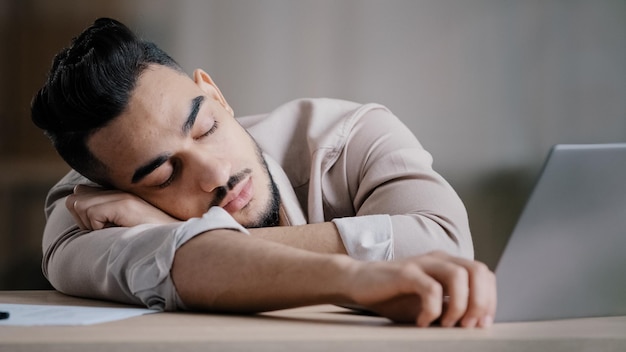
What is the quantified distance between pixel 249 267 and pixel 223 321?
7cm

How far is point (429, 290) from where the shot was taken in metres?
0.69

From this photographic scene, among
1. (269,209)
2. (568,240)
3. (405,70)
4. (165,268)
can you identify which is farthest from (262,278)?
(405,70)

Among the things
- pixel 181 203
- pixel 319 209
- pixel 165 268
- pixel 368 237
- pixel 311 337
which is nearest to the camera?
pixel 311 337

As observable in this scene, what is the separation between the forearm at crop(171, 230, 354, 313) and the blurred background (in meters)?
1.64

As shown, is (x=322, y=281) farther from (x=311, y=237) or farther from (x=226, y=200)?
(x=226, y=200)

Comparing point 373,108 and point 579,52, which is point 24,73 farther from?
point 579,52

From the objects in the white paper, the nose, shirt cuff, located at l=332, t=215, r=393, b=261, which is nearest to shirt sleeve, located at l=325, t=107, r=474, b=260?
shirt cuff, located at l=332, t=215, r=393, b=261

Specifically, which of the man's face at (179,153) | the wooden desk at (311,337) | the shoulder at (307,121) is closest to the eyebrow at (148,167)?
the man's face at (179,153)

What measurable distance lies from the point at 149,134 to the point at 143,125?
0.07ft

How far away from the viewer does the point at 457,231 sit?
131cm

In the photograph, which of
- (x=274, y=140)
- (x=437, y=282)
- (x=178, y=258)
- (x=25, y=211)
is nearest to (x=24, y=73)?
(x=25, y=211)

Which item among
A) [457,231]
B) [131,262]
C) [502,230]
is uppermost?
[131,262]

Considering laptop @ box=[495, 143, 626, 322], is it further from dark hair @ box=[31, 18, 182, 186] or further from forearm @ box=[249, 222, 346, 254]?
dark hair @ box=[31, 18, 182, 186]

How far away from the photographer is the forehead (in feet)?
4.43
